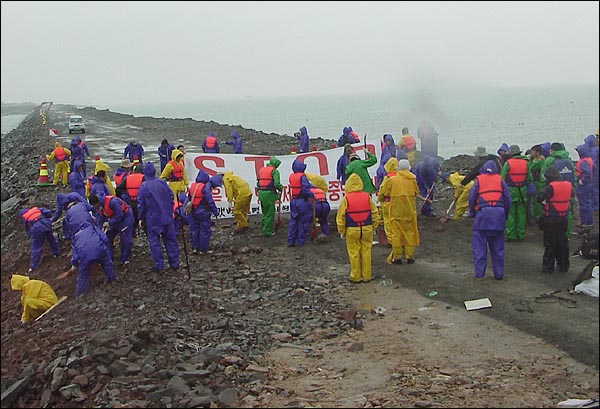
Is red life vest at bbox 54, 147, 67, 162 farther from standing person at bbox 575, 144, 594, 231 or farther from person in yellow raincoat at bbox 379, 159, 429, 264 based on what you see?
standing person at bbox 575, 144, 594, 231

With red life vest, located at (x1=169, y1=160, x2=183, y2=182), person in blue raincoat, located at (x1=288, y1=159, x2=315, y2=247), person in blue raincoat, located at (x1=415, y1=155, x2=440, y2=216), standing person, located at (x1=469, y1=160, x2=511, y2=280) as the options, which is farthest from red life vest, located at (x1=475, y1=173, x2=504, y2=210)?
red life vest, located at (x1=169, y1=160, x2=183, y2=182)

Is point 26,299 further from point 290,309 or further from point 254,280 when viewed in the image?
point 290,309

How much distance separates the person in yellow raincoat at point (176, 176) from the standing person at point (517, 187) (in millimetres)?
6555

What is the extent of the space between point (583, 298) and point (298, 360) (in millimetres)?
3744

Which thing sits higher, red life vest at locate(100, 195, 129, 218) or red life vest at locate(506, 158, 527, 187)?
red life vest at locate(506, 158, 527, 187)

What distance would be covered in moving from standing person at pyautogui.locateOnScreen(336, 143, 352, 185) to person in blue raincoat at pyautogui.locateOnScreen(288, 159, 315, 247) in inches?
60.5

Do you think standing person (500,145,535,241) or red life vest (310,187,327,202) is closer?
standing person (500,145,535,241)

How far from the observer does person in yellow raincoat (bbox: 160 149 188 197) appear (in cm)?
1309

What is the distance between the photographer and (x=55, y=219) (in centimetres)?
1142

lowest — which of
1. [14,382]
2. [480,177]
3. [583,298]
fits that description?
[14,382]

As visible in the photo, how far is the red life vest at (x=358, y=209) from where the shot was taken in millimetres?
9125

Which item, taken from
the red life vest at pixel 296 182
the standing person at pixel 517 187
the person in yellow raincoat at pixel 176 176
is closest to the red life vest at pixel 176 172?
the person in yellow raincoat at pixel 176 176

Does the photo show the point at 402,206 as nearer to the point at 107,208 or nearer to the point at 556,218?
the point at 556,218

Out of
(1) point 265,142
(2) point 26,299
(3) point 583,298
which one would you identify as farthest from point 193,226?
(1) point 265,142
